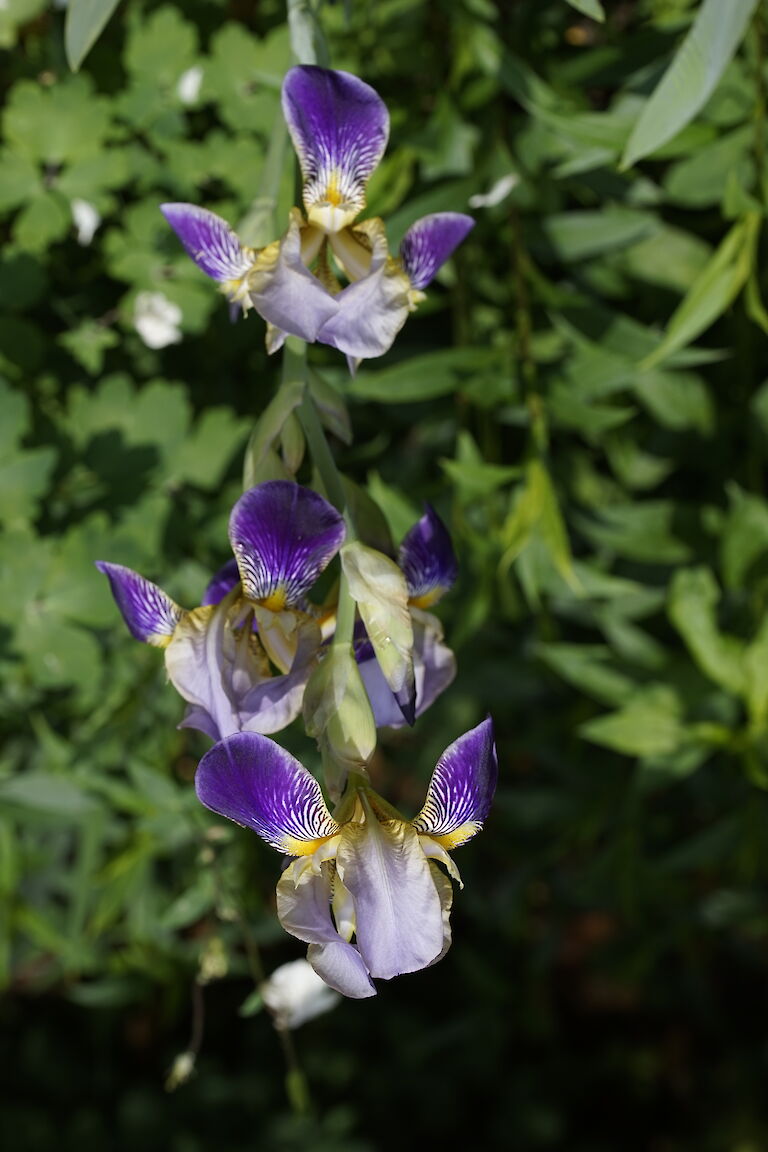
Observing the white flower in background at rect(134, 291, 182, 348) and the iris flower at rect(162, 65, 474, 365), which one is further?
the white flower in background at rect(134, 291, 182, 348)

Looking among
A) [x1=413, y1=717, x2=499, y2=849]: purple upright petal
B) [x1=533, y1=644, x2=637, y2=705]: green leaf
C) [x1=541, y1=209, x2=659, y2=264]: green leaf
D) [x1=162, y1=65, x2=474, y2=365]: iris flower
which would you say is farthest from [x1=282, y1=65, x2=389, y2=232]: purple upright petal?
[x1=533, y1=644, x2=637, y2=705]: green leaf

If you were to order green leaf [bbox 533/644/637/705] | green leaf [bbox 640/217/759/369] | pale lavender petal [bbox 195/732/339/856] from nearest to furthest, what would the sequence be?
pale lavender petal [bbox 195/732/339/856] < green leaf [bbox 640/217/759/369] < green leaf [bbox 533/644/637/705]

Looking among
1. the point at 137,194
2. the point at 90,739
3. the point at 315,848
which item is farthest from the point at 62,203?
the point at 315,848

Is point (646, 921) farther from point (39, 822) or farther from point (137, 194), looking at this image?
point (137, 194)

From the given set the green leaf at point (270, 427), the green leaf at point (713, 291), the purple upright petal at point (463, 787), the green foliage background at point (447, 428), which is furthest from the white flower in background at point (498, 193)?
the purple upright petal at point (463, 787)

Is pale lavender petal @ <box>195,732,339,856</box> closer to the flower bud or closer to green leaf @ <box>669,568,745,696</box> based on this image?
the flower bud
